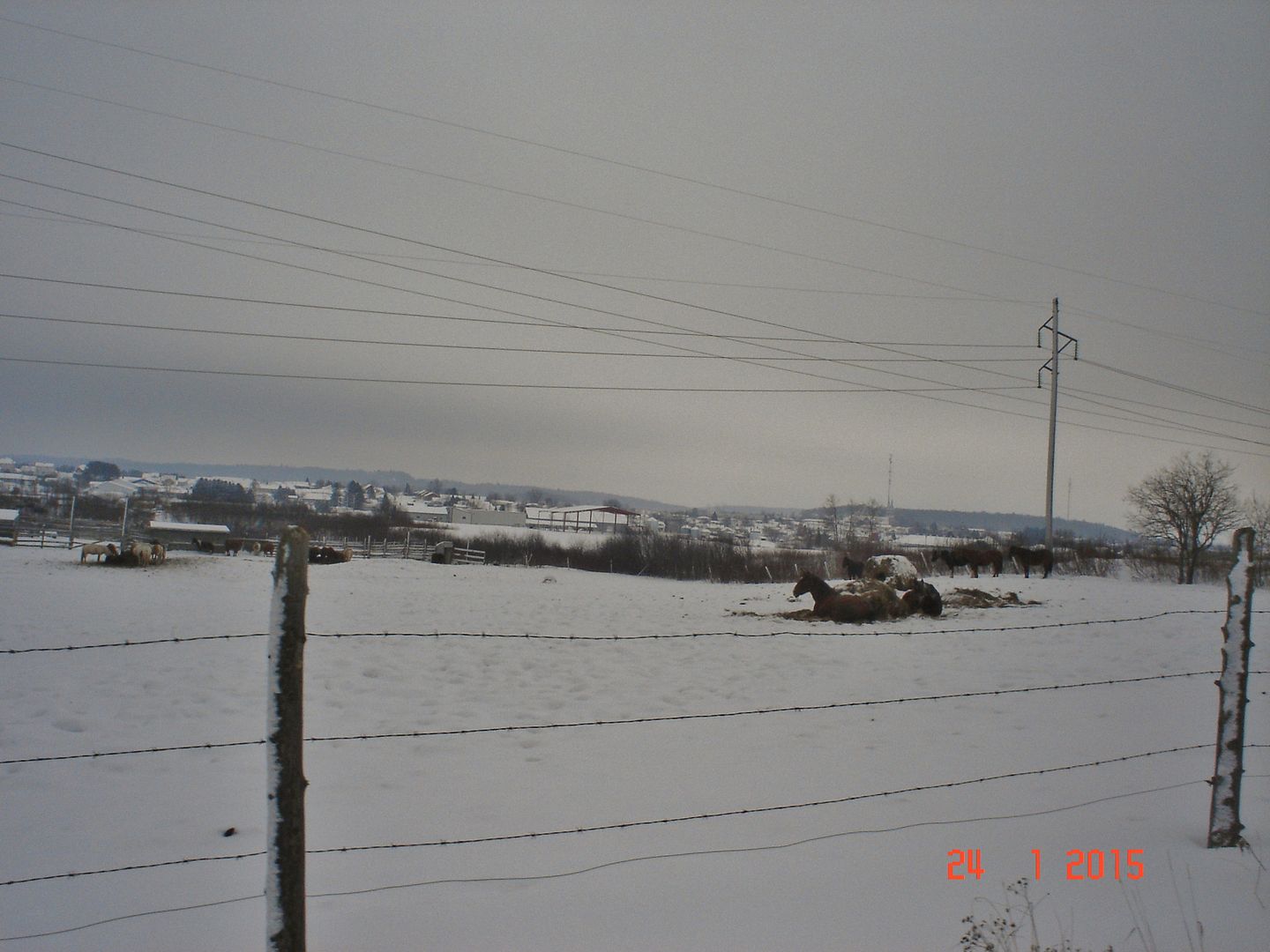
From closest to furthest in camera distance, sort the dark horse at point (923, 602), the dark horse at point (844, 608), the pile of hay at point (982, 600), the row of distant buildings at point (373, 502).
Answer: the dark horse at point (844, 608) < the dark horse at point (923, 602) < the pile of hay at point (982, 600) < the row of distant buildings at point (373, 502)

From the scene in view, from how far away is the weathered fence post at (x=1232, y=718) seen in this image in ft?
14.4

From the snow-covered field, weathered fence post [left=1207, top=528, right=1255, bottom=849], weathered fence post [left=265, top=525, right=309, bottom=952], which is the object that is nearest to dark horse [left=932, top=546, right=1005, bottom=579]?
the snow-covered field

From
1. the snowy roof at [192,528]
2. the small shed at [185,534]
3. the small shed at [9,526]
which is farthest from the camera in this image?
the snowy roof at [192,528]

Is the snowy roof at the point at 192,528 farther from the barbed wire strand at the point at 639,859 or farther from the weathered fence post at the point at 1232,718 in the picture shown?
the weathered fence post at the point at 1232,718

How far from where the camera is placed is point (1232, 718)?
4.44 meters

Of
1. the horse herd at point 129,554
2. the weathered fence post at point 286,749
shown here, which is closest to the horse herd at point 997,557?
the weathered fence post at point 286,749

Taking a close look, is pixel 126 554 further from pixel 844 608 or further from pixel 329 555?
pixel 844 608

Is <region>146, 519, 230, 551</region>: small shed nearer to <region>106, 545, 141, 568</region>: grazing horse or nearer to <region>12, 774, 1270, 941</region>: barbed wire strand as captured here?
<region>106, 545, 141, 568</region>: grazing horse

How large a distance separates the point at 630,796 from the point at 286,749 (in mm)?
3563

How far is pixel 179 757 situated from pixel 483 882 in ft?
12.4

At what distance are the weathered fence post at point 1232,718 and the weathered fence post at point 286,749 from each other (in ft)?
15.9

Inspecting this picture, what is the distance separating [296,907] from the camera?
268cm

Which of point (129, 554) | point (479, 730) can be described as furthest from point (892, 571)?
point (129, 554)

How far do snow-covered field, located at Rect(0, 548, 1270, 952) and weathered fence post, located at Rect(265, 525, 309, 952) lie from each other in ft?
3.09
